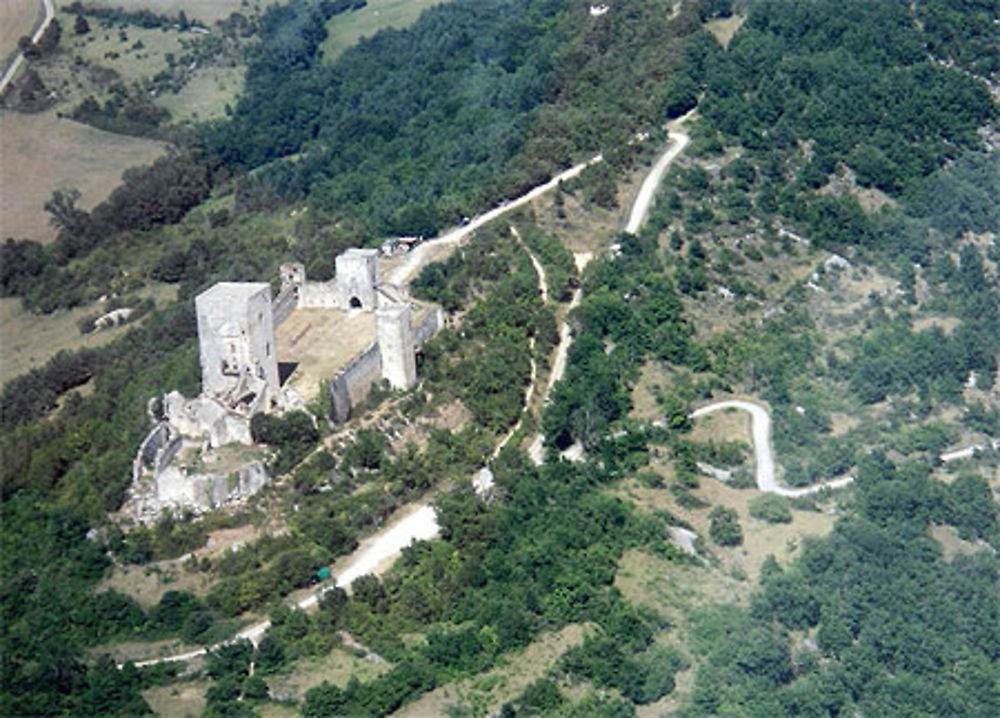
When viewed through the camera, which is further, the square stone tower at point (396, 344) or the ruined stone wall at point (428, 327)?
the ruined stone wall at point (428, 327)

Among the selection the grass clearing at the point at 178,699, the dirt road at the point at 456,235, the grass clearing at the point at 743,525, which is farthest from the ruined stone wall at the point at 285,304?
the grass clearing at the point at 178,699

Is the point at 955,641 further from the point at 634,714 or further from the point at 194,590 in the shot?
the point at 194,590

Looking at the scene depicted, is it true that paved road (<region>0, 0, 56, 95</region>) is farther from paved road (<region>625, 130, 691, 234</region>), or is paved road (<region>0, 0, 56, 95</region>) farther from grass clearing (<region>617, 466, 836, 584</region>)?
grass clearing (<region>617, 466, 836, 584</region>)

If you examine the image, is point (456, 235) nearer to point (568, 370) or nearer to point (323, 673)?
point (568, 370)

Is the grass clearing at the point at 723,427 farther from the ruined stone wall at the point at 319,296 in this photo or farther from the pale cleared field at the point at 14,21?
the pale cleared field at the point at 14,21

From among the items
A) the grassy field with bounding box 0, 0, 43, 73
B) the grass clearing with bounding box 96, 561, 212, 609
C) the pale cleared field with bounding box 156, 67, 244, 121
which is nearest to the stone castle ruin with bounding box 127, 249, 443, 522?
the grass clearing with bounding box 96, 561, 212, 609
